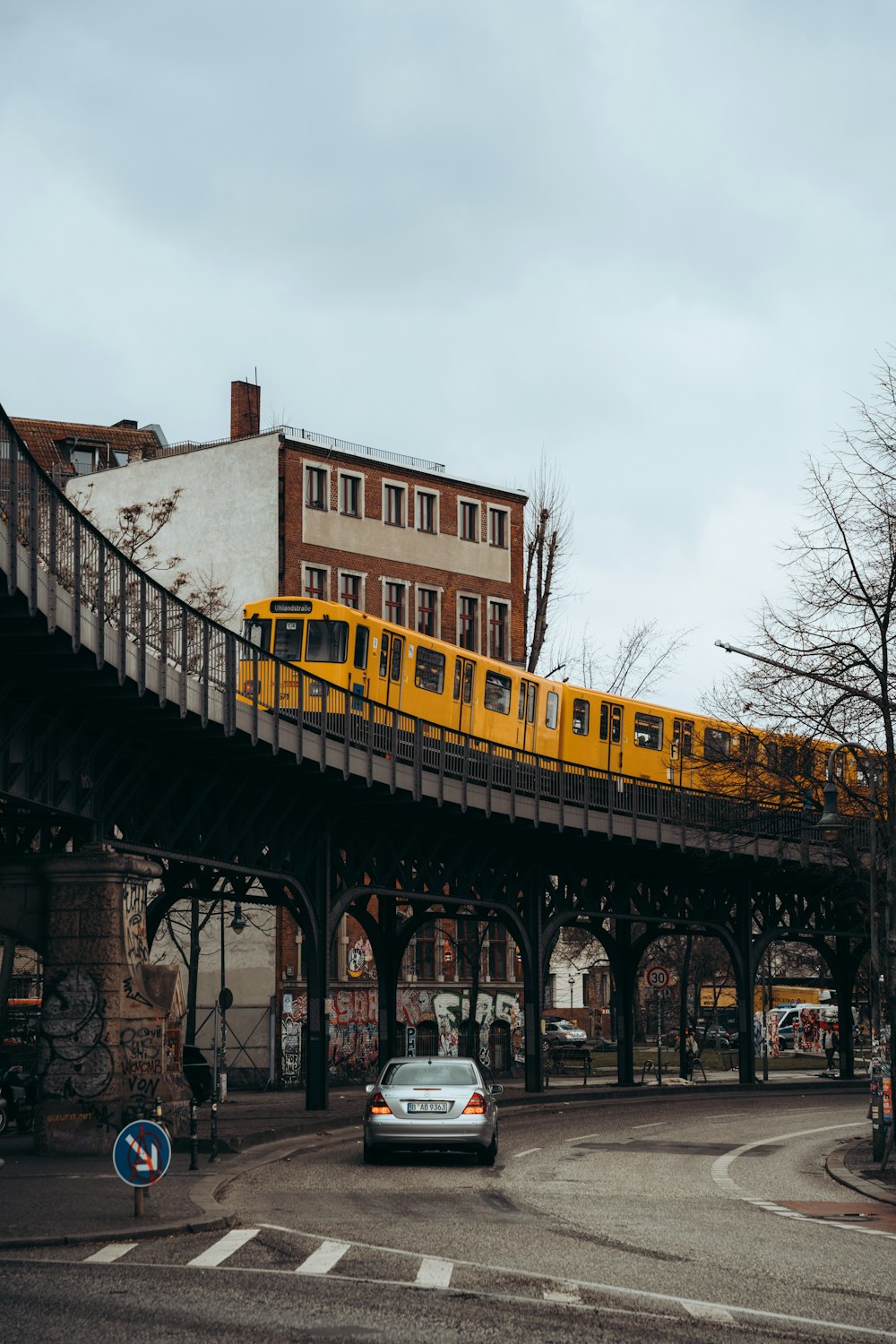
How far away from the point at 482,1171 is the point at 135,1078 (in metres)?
5.90

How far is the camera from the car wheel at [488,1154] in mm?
25438

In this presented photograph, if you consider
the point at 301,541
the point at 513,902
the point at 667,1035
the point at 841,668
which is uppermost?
the point at 301,541

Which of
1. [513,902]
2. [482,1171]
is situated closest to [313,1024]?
[513,902]

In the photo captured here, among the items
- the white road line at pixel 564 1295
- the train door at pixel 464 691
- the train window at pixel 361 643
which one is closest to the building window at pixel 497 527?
the train door at pixel 464 691

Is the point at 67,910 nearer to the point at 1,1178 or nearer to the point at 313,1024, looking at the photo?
the point at 1,1178

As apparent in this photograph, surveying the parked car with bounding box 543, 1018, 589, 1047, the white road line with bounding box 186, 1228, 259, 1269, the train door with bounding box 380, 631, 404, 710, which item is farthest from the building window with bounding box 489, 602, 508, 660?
the white road line with bounding box 186, 1228, 259, 1269

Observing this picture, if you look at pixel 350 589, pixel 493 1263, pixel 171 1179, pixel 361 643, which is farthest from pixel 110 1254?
pixel 350 589

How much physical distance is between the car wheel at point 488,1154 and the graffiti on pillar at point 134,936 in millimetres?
5797

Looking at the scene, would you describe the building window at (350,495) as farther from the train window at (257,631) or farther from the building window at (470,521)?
the train window at (257,631)

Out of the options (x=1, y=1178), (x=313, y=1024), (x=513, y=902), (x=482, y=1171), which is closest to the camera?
(x=1, y=1178)

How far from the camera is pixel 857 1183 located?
23.2 metres

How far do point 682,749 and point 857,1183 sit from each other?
27.4 metres

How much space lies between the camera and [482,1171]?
2466 cm

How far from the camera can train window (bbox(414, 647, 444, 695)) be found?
42406mm
